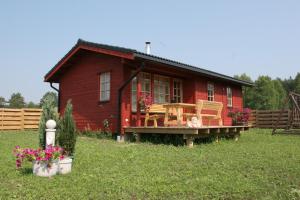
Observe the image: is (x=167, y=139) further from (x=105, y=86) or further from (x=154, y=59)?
(x=105, y=86)

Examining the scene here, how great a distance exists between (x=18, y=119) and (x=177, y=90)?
9632 millimetres

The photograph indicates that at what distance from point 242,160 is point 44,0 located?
785 centimetres

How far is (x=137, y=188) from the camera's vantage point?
414 centimetres

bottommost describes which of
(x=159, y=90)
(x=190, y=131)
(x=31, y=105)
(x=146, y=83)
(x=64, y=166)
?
(x=64, y=166)

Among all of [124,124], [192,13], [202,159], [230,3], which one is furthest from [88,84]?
[202,159]

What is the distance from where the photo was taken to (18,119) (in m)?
17.3

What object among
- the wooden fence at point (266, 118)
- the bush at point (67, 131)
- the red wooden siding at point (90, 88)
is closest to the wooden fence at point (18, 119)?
the red wooden siding at point (90, 88)

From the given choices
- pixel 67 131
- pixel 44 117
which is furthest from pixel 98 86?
pixel 44 117

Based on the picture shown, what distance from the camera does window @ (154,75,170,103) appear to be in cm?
1255

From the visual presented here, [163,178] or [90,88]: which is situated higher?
[90,88]

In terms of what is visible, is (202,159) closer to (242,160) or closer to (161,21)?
(242,160)

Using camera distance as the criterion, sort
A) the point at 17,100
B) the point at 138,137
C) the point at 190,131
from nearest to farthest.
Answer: the point at 190,131, the point at 138,137, the point at 17,100

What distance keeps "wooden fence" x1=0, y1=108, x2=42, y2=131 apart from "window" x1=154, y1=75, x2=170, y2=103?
8.90m

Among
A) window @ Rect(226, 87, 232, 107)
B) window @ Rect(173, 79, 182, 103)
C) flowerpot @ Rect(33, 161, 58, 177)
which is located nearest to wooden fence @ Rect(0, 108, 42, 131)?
window @ Rect(173, 79, 182, 103)
